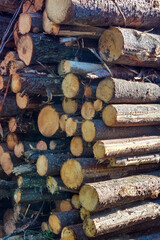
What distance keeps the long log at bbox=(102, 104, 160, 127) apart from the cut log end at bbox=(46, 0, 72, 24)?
928mm

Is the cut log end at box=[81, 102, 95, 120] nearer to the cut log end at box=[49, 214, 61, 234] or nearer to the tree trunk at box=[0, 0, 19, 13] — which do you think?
the cut log end at box=[49, 214, 61, 234]

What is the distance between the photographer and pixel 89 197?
8.96ft

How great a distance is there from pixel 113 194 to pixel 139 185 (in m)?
0.31

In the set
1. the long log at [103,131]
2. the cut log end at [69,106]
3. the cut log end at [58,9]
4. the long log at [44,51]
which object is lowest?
the long log at [103,131]

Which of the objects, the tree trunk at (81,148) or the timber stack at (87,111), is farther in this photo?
the tree trunk at (81,148)

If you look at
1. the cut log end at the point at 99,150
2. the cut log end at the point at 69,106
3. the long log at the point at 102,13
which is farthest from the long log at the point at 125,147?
the long log at the point at 102,13

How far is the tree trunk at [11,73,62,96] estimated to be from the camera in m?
3.19

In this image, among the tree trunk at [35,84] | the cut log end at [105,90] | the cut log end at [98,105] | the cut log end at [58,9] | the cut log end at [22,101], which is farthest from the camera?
the cut log end at [22,101]

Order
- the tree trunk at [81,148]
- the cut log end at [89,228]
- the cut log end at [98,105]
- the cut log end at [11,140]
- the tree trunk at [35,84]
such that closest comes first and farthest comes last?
1. the cut log end at [89,228]
2. the cut log end at [98,105]
3. the tree trunk at [81,148]
4. the tree trunk at [35,84]
5. the cut log end at [11,140]

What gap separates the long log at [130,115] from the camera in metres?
2.81

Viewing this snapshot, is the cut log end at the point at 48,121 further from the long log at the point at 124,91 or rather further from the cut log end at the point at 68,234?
the cut log end at the point at 68,234

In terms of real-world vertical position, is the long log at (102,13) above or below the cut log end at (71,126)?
above

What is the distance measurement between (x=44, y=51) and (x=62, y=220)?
1724 mm

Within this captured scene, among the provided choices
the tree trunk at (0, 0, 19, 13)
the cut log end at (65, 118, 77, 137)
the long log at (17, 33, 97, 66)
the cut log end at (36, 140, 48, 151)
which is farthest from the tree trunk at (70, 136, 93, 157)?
the tree trunk at (0, 0, 19, 13)
